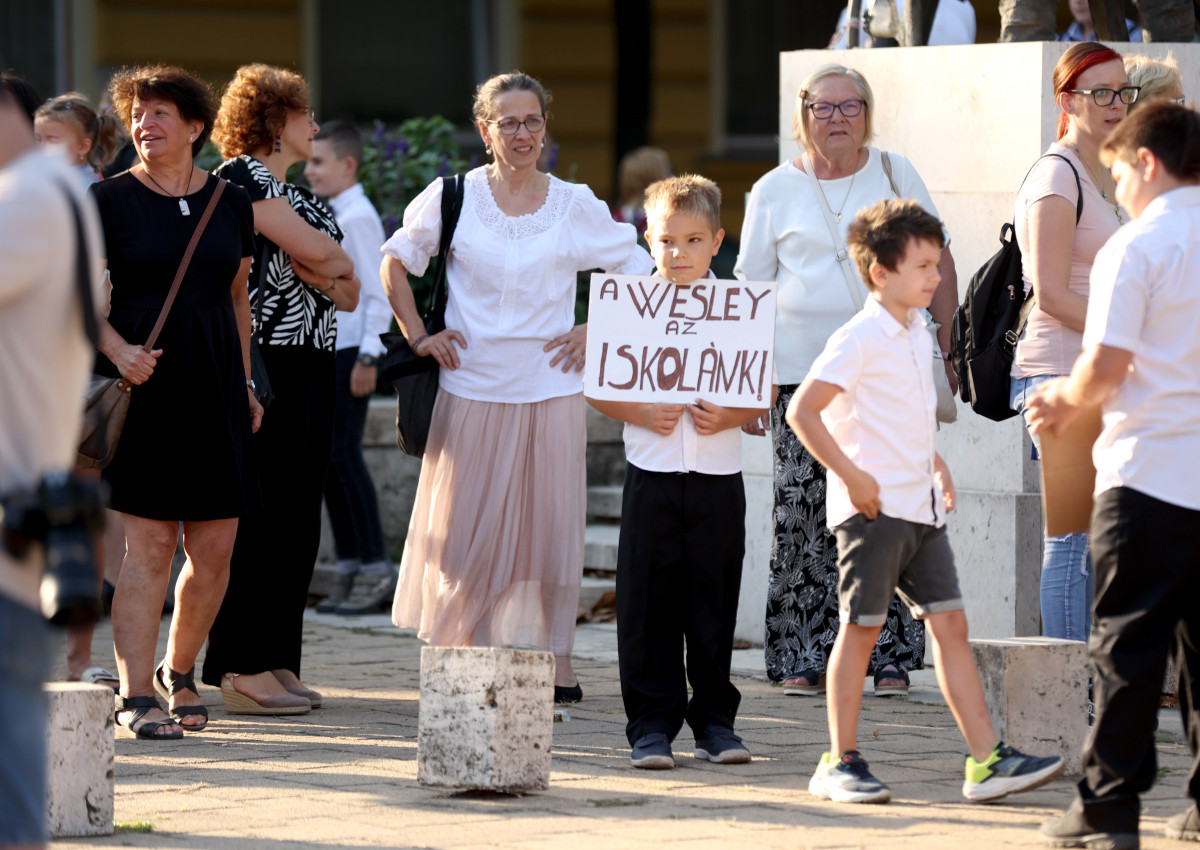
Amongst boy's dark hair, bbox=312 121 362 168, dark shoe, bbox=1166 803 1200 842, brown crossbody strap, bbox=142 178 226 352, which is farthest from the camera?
boy's dark hair, bbox=312 121 362 168

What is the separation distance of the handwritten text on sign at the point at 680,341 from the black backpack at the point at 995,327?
2.82ft

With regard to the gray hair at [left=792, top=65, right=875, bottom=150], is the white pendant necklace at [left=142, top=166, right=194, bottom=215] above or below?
below

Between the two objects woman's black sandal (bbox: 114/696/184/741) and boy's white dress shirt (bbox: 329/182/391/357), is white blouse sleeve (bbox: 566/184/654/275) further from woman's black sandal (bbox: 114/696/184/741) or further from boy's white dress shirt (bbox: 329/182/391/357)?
boy's white dress shirt (bbox: 329/182/391/357)

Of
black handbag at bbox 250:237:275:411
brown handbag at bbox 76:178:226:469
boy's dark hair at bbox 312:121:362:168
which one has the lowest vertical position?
brown handbag at bbox 76:178:226:469

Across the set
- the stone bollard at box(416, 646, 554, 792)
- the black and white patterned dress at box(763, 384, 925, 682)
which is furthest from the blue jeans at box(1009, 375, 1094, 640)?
the stone bollard at box(416, 646, 554, 792)

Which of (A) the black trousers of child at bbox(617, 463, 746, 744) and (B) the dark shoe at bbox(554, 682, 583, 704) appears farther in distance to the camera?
(B) the dark shoe at bbox(554, 682, 583, 704)

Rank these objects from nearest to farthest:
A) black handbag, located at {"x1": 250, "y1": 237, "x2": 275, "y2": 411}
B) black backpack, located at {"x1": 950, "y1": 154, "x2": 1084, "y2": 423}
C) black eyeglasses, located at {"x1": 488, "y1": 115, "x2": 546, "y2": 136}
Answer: black backpack, located at {"x1": 950, "y1": 154, "x2": 1084, "y2": 423} < black handbag, located at {"x1": 250, "y1": 237, "x2": 275, "y2": 411} < black eyeglasses, located at {"x1": 488, "y1": 115, "x2": 546, "y2": 136}

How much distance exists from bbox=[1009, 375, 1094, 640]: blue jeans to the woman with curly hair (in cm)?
246

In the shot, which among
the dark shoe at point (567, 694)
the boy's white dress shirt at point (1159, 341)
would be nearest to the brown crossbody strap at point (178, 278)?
the dark shoe at point (567, 694)

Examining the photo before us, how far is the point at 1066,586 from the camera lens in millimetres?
5934

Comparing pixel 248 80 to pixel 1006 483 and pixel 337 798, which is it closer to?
pixel 337 798

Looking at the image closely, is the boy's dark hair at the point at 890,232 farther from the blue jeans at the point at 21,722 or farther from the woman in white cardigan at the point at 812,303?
the blue jeans at the point at 21,722

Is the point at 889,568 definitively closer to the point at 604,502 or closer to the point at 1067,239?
the point at 1067,239

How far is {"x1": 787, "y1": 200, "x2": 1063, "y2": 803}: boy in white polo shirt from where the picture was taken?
5074 mm
